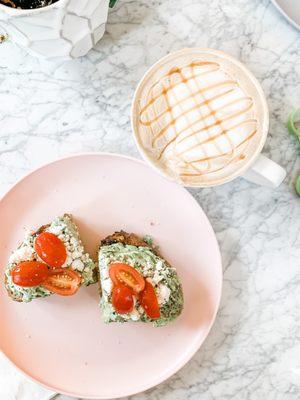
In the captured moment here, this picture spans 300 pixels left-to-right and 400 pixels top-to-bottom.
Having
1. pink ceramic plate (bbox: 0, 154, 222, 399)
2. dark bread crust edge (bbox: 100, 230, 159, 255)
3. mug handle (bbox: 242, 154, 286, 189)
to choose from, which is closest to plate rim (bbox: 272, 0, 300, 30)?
mug handle (bbox: 242, 154, 286, 189)

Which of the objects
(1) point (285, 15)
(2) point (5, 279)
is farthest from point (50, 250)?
(1) point (285, 15)

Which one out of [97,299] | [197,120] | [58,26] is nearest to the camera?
[58,26]

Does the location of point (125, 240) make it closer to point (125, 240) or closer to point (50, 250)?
point (125, 240)

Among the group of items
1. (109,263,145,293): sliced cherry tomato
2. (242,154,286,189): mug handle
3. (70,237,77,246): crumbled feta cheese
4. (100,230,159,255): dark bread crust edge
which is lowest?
(100,230,159,255): dark bread crust edge

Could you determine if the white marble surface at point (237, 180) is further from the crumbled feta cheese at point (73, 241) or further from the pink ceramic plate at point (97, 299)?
the crumbled feta cheese at point (73, 241)

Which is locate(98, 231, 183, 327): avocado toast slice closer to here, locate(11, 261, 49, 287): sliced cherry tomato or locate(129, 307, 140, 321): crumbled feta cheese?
locate(129, 307, 140, 321): crumbled feta cheese
